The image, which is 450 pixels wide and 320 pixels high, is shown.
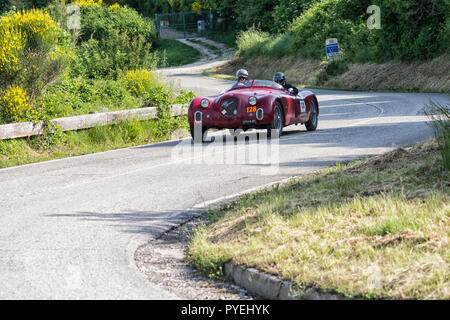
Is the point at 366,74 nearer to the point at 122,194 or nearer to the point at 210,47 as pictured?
the point at 122,194

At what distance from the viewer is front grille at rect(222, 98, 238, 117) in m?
15.4

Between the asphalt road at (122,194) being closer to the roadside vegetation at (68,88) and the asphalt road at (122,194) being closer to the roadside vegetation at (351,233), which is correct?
the roadside vegetation at (351,233)

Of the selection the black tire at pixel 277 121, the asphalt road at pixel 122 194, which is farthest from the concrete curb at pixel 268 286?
the black tire at pixel 277 121

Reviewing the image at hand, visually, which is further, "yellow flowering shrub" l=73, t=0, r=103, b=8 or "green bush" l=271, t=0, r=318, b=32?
"yellow flowering shrub" l=73, t=0, r=103, b=8

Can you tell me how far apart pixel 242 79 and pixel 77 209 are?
8563mm

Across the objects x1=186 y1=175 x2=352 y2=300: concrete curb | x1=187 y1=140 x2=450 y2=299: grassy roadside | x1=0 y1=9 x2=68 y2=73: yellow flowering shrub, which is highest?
x1=0 y1=9 x2=68 y2=73: yellow flowering shrub

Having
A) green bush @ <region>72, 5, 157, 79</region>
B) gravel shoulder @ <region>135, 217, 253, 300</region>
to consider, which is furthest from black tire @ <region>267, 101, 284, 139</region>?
gravel shoulder @ <region>135, 217, 253, 300</region>

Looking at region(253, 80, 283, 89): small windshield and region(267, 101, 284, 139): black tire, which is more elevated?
region(253, 80, 283, 89): small windshield

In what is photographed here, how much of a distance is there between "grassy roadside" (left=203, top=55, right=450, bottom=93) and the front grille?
16182 mm

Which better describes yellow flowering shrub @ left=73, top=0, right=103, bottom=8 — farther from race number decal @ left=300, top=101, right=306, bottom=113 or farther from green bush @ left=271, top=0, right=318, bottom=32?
race number decal @ left=300, top=101, right=306, bottom=113

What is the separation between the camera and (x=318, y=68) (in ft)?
141

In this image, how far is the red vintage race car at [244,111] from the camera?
50.3 feet
